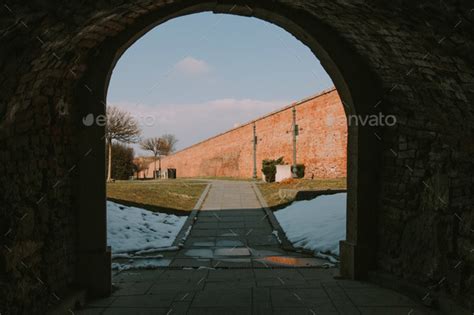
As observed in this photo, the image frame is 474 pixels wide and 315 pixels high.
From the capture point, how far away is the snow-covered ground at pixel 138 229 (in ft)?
23.8

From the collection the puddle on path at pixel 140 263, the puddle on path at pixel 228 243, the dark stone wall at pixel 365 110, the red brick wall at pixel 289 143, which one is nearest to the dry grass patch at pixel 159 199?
the puddle on path at pixel 228 243

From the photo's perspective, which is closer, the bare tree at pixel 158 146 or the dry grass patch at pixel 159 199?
the dry grass patch at pixel 159 199

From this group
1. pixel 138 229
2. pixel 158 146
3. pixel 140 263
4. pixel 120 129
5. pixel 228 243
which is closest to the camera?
pixel 140 263

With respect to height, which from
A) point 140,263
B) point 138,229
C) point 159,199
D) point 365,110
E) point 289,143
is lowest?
point 140,263

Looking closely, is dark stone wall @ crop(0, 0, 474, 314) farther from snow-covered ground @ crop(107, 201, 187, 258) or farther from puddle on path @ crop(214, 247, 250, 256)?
snow-covered ground @ crop(107, 201, 187, 258)

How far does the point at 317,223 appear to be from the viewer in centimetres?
862

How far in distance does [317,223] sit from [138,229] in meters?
3.86

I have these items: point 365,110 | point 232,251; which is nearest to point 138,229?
point 232,251

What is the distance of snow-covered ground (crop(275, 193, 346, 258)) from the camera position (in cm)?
725

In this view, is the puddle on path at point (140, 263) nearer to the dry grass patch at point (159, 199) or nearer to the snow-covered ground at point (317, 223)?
the snow-covered ground at point (317, 223)

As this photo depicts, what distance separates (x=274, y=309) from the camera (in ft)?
13.0

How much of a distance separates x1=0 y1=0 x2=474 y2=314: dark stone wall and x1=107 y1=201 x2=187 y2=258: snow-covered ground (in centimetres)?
299

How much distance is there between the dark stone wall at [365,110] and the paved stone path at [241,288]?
542 millimetres

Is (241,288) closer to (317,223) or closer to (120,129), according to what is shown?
(317,223)
